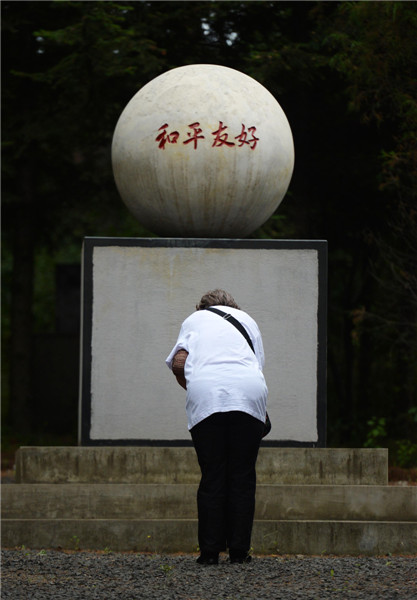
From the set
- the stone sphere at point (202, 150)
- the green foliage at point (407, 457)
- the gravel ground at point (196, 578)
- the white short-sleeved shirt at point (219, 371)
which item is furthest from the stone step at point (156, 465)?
the green foliage at point (407, 457)

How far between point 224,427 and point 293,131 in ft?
31.3

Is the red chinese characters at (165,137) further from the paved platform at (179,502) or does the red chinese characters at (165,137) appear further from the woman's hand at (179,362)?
the paved platform at (179,502)

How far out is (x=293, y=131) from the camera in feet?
49.1

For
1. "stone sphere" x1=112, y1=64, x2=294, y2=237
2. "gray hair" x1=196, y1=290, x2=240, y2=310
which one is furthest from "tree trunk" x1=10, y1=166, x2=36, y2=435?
"gray hair" x1=196, y1=290, x2=240, y2=310

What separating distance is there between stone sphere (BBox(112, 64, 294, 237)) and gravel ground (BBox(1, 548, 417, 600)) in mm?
2810

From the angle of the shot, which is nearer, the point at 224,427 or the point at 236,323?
the point at 224,427

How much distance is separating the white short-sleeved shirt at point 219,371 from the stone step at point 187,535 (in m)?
1.32

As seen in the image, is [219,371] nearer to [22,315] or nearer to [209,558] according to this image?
[209,558]

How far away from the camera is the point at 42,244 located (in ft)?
58.0

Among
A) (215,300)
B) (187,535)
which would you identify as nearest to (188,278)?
(215,300)

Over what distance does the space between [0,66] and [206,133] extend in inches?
341

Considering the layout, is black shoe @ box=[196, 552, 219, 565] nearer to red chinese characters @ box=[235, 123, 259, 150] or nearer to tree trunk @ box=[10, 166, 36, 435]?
red chinese characters @ box=[235, 123, 259, 150]

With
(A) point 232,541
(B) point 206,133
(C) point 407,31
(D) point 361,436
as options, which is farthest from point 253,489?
(D) point 361,436

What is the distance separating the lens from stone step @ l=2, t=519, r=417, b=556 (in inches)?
278
